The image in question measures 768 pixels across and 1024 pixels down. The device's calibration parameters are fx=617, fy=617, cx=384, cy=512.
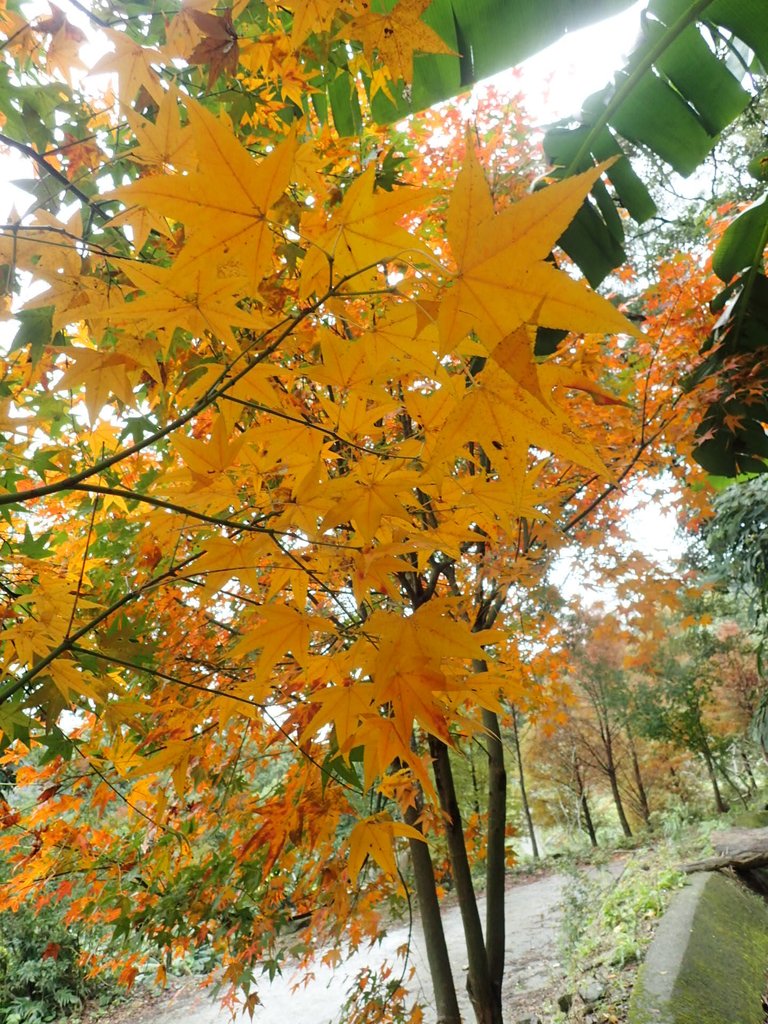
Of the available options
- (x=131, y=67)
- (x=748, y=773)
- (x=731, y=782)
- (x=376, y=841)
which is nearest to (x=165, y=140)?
(x=131, y=67)

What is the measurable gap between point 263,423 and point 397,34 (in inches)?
21.4

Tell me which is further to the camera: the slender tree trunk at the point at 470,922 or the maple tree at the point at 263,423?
the slender tree trunk at the point at 470,922

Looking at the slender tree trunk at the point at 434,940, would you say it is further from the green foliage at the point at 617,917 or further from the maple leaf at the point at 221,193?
the green foliage at the point at 617,917

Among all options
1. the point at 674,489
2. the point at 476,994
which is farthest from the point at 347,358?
the point at 674,489

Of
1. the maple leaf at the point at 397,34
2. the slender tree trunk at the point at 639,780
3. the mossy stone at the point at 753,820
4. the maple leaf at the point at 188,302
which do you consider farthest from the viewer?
the slender tree trunk at the point at 639,780

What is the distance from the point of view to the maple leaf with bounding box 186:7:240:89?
74cm

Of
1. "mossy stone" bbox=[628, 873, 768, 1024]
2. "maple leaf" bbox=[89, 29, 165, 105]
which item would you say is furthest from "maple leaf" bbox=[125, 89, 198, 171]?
"mossy stone" bbox=[628, 873, 768, 1024]

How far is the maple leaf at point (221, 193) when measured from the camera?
0.36 meters

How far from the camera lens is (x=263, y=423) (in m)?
1.00

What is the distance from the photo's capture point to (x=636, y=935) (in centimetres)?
395

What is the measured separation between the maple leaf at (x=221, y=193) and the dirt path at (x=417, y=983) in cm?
467

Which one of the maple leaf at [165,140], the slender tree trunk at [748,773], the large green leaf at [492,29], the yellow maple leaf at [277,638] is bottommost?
the slender tree trunk at [748,773]

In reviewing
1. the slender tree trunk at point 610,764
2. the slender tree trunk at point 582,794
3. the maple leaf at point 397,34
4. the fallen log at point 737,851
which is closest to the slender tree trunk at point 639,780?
the slender tree trunk at point 610,764

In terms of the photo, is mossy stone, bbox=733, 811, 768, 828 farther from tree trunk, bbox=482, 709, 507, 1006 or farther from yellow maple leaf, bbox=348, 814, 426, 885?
yellow maple leaf, bbox=348, 814, 426, 885
